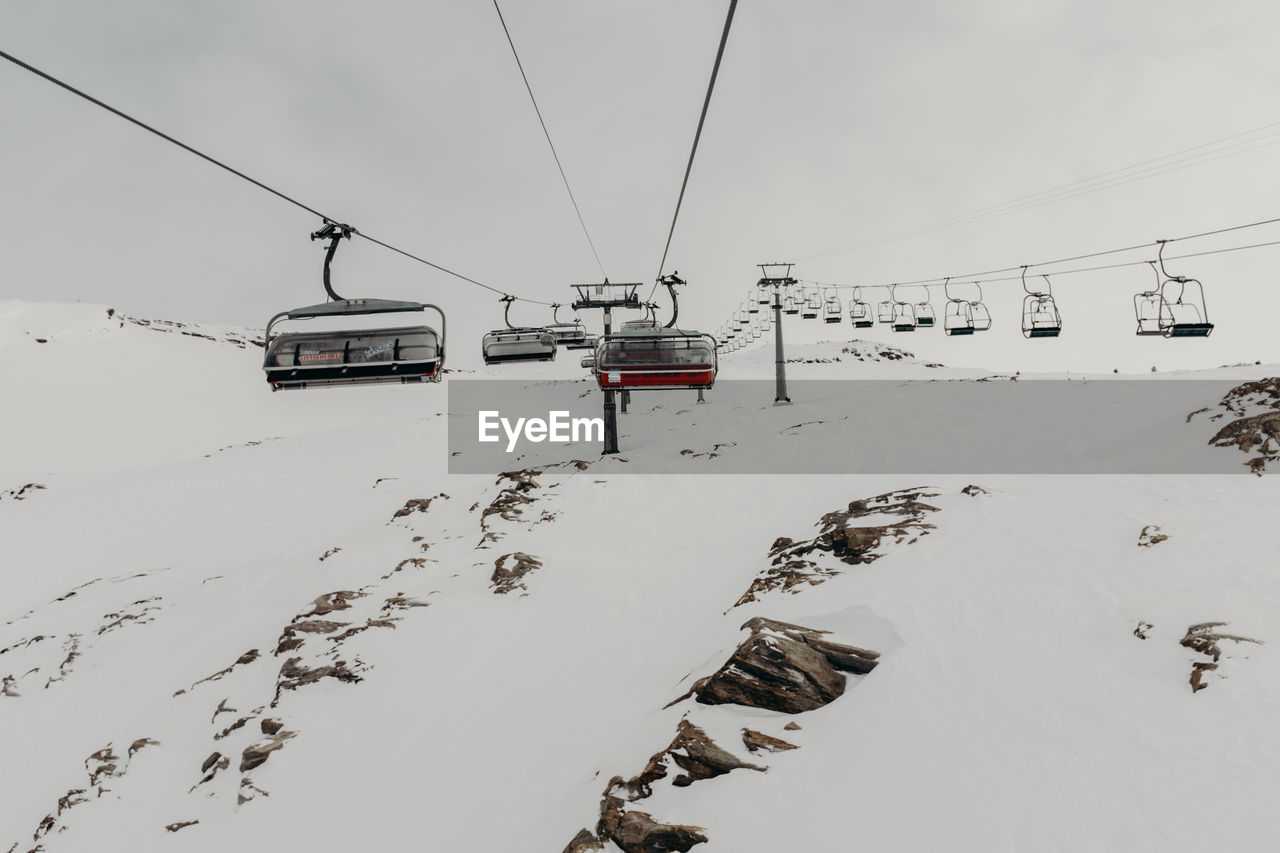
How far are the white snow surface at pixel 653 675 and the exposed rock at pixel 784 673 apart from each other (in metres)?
0.23

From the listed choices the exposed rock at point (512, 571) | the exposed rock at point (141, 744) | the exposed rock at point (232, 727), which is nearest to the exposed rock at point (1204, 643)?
the exposed rock at point (512, 571)

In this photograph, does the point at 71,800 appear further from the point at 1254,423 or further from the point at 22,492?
the point at 22,492

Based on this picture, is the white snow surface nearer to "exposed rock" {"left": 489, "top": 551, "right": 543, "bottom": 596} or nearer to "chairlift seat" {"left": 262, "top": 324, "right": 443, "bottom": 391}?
"exposed rock" {"left": 489, "top": 551, "right": 543, "bottom": 596}

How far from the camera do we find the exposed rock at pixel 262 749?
30.0 feet

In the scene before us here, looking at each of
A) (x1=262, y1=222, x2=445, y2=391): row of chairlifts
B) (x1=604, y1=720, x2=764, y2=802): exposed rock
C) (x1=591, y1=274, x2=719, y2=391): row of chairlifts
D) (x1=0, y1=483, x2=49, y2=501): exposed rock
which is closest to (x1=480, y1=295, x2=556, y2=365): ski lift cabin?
(x1=591, y1=274, x2=719, y2=391): row of chairlifts

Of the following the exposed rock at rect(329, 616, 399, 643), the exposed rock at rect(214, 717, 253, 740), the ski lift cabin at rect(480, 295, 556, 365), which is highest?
the ski lift cabin at rect(480, 295, 556, 365)

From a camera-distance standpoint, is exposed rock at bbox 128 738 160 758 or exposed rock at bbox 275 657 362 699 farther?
exposed rock at bbox 275 657 362 699

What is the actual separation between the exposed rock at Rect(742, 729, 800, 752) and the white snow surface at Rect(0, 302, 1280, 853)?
0.10m

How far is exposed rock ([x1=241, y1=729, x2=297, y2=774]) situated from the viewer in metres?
9.13

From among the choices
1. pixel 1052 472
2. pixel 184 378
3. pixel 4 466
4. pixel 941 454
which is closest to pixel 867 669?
pixel 1052 472

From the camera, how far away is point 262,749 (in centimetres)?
935

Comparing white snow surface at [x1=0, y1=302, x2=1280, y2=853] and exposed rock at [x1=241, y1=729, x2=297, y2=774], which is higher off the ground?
white snow surface at [x1=0, y1=302, x2=1280, y2=853]

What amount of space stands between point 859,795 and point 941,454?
16633mm

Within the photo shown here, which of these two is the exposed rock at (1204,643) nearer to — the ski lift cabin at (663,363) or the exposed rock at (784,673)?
the exposed rock at (784,673)
